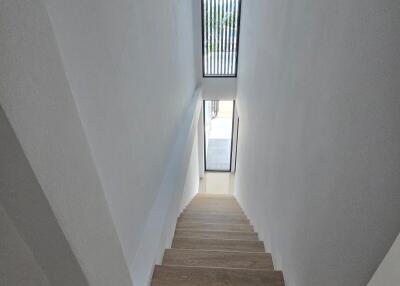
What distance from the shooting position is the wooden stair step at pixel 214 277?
1679 mm

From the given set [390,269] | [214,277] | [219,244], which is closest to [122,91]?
[390,269]

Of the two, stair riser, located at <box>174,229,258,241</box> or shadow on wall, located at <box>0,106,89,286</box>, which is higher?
shadow on wall, located at <box>0,106,89,286</box>

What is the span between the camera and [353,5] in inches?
30.3

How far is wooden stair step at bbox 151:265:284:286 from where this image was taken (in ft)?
5.51

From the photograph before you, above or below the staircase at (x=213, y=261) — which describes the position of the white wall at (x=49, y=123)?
above

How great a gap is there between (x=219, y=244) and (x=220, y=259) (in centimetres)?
50

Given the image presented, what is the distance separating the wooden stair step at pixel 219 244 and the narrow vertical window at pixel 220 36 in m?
3.87

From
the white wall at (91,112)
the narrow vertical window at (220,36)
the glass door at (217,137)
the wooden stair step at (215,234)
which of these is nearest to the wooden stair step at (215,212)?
the wooden stair step at (215,234)

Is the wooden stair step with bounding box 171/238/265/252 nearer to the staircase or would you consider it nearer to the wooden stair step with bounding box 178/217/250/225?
the staircase

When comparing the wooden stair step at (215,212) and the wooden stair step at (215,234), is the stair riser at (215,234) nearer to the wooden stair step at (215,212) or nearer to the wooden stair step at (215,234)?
the wooden stair step at (215,234)

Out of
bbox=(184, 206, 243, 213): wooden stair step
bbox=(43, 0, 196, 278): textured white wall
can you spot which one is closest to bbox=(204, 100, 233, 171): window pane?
bbox=(184, 206, 243, 213): wooden stair step

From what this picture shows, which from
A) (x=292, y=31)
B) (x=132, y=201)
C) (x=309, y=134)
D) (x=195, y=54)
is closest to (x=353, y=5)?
(x=309, y=134)

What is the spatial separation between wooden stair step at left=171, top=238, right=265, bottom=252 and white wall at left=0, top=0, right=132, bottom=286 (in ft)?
5.88

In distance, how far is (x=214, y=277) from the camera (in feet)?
5.60
